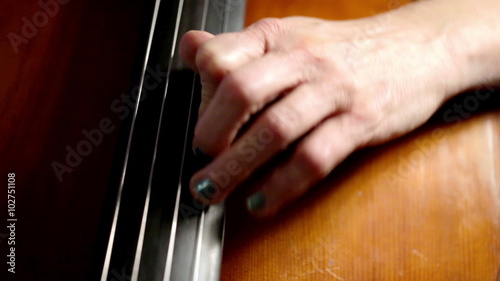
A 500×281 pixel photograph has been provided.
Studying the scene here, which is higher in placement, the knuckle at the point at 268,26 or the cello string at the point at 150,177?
the knuckle at the point at 268,26

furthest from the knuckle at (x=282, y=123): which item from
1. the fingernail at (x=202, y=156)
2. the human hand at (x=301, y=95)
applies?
the fingernail at (x=202, y=156)

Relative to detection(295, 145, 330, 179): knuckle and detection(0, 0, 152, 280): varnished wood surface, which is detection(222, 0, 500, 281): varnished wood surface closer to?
detection(295, 145, 330, 179): knuckle

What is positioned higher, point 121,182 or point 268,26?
point 268,26

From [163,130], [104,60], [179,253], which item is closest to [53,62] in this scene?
[104,60]

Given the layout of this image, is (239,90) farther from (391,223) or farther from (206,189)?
(391,223)

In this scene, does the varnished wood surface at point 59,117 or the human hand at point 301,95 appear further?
the varnished wood surface at point 59,117

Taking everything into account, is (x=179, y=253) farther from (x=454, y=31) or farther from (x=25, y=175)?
(x=454, y=31)

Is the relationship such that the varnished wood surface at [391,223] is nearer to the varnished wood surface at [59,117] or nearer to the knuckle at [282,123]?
the knuckle at [282,123]

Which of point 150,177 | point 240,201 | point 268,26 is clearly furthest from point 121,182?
point 268,26
